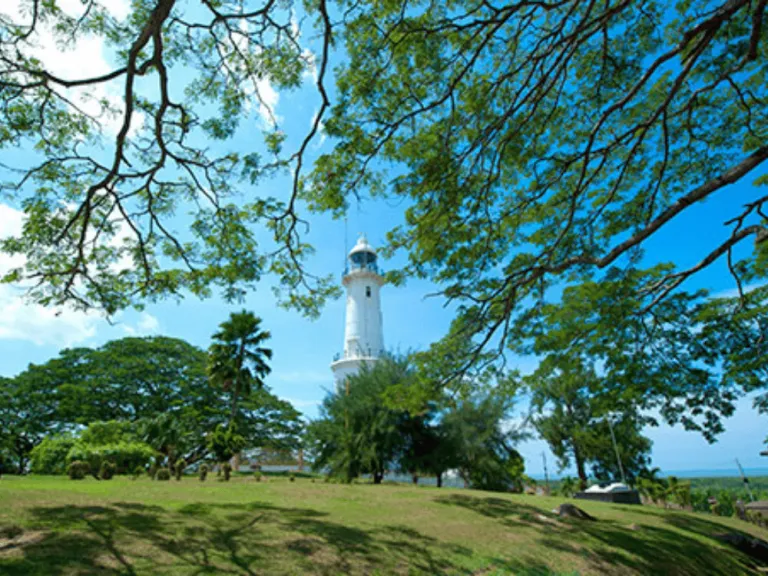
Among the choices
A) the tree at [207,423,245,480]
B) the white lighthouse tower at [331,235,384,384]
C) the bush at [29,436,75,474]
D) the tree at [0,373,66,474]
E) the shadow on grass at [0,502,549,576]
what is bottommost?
the shadow on grass at [0,502,549,576]

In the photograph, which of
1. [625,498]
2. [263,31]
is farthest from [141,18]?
[625,498]

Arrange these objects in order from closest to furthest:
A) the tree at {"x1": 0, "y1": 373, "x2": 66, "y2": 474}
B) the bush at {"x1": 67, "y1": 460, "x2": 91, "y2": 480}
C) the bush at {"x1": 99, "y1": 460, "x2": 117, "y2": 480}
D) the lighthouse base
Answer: the bush at {"x1": 67, "y1": 460, "x2": 91, "y2": 480}
the bush at {"x1": 99, "y1": 460, "x2": 117, "y2": 480}
the tree at {"x1": 0, "y1": 373, "x2": 66, "y2": 474}
the lighthouse base

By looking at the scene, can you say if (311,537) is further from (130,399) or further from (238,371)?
(130,399)

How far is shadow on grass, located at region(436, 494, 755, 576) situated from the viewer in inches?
319

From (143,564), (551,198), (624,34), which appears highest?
(624,34)

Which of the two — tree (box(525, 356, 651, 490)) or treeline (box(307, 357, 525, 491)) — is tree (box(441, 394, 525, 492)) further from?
tree (box(525, 356, 651, 490))

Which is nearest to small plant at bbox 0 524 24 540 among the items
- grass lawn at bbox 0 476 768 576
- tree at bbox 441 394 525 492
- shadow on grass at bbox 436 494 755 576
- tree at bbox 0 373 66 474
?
grass lawn at bbox 0 476 768 576

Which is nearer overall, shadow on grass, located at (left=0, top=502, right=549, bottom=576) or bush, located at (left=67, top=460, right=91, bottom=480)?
shadow on grass, located at (left=0, top=502, right=549, bottom=576)

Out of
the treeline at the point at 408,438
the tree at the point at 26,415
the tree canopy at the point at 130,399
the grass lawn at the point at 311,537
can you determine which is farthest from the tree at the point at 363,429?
the tree at the point at 26,415

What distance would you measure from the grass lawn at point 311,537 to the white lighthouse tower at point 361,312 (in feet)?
67.5

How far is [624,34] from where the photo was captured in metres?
6.96

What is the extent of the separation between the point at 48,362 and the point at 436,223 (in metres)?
32.2

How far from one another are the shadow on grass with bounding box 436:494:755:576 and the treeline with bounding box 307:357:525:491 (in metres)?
7.01

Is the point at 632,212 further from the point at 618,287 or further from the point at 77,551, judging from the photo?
the point at 77,551
